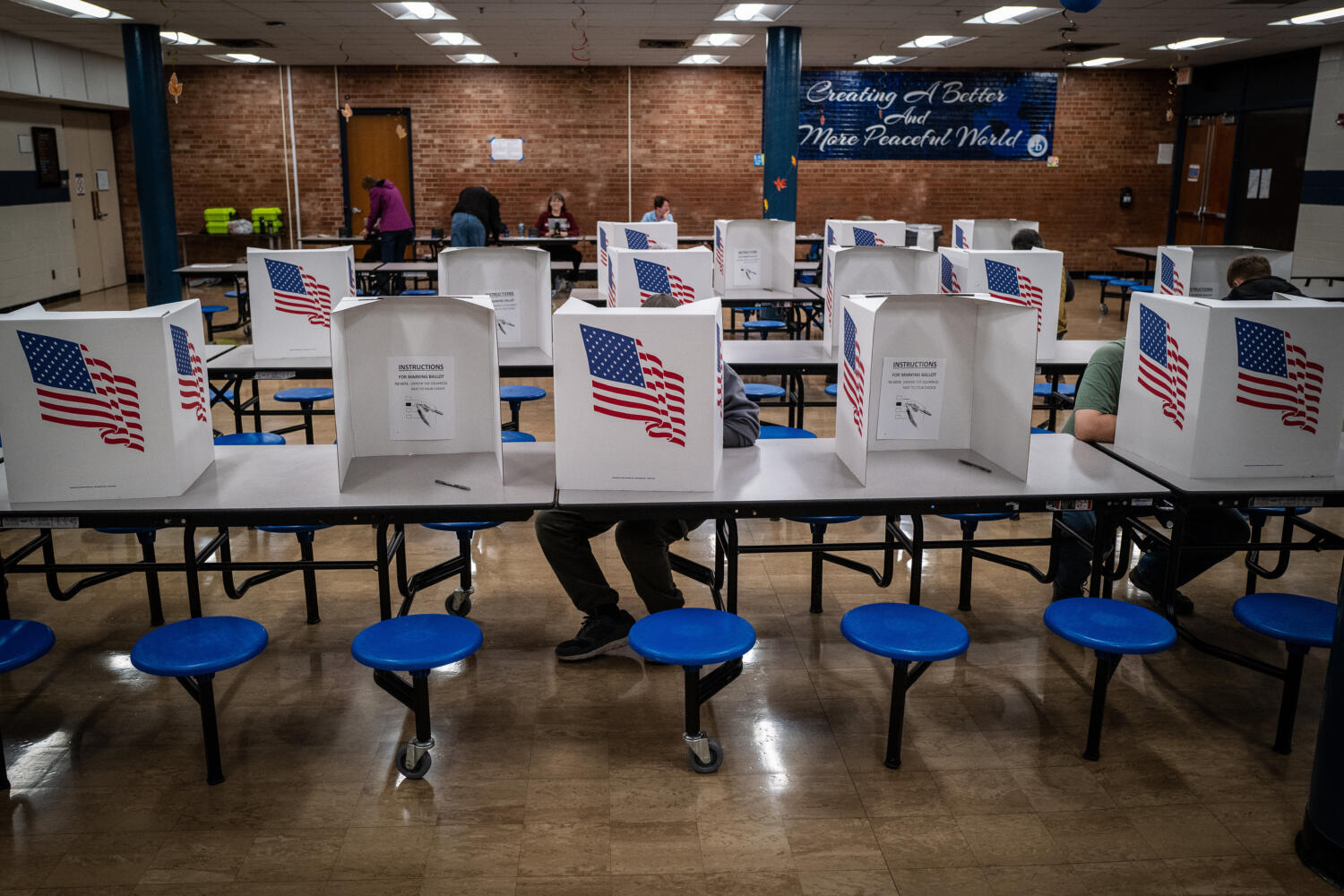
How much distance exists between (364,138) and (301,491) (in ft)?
41.7

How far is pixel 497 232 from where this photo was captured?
38.1ft

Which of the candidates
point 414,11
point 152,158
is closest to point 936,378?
point 414,11

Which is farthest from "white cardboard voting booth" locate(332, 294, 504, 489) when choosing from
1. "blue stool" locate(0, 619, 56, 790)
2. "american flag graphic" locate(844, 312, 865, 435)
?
"american flag graphic" locate(844, 312, 865, 435)

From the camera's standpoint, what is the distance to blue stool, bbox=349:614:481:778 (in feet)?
Result: 9.14

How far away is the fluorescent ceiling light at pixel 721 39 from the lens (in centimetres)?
1123

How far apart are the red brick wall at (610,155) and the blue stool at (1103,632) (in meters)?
12.6

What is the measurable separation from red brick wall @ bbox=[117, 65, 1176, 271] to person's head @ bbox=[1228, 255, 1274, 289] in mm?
10910

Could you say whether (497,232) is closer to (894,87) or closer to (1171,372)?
(894,87)

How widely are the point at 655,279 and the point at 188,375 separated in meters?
3.34

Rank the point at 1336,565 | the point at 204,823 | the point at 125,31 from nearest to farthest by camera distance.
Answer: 1. the point at 204,823
2. the point at 1336,565
3. the point at 125,31

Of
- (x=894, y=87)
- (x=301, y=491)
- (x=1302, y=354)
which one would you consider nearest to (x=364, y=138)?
(x=894, y=87)

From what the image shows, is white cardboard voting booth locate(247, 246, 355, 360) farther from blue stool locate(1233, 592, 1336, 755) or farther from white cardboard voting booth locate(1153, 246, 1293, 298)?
white cardboard voting booth locate(1153, 246, 1293, 298)

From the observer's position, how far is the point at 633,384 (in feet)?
9.75

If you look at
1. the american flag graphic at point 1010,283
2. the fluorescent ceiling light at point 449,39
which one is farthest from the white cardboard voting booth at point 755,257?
the fluorescent ceiling light at point 449,39
